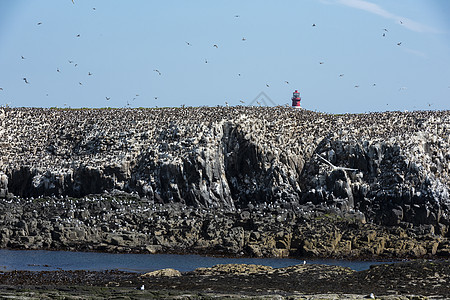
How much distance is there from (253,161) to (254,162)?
172 mm

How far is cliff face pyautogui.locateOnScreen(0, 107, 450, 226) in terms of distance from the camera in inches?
3231

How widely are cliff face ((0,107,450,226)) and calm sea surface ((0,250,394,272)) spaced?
16.5 metres

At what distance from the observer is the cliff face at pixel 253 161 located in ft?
269

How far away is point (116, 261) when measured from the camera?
206 ft

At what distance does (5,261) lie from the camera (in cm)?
6038

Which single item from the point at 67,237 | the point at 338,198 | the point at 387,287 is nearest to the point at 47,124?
the point at 67,237

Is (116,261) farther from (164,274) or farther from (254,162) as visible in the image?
(254,162)

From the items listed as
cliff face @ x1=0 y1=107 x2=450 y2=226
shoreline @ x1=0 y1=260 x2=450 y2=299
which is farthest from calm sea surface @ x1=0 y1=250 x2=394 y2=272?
cliff face @ x1=0 y1=107 x2=450 y2=226

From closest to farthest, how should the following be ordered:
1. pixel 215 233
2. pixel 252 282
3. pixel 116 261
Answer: pixel 252 282 → pixel 116 261 → pixel 215 233

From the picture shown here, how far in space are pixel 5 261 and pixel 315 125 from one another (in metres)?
46.5

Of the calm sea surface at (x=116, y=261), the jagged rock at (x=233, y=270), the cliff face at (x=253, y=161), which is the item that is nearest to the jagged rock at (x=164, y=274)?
the jagged rock at (x=233, y=270)

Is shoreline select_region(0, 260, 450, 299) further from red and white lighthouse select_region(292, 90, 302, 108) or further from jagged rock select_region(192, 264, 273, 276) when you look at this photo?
red and white lighthouse select_region(292, 90, 302, 108)

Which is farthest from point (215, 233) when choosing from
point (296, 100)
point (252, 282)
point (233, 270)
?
point (296, 100)

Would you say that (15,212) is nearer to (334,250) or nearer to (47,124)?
(47,124)
